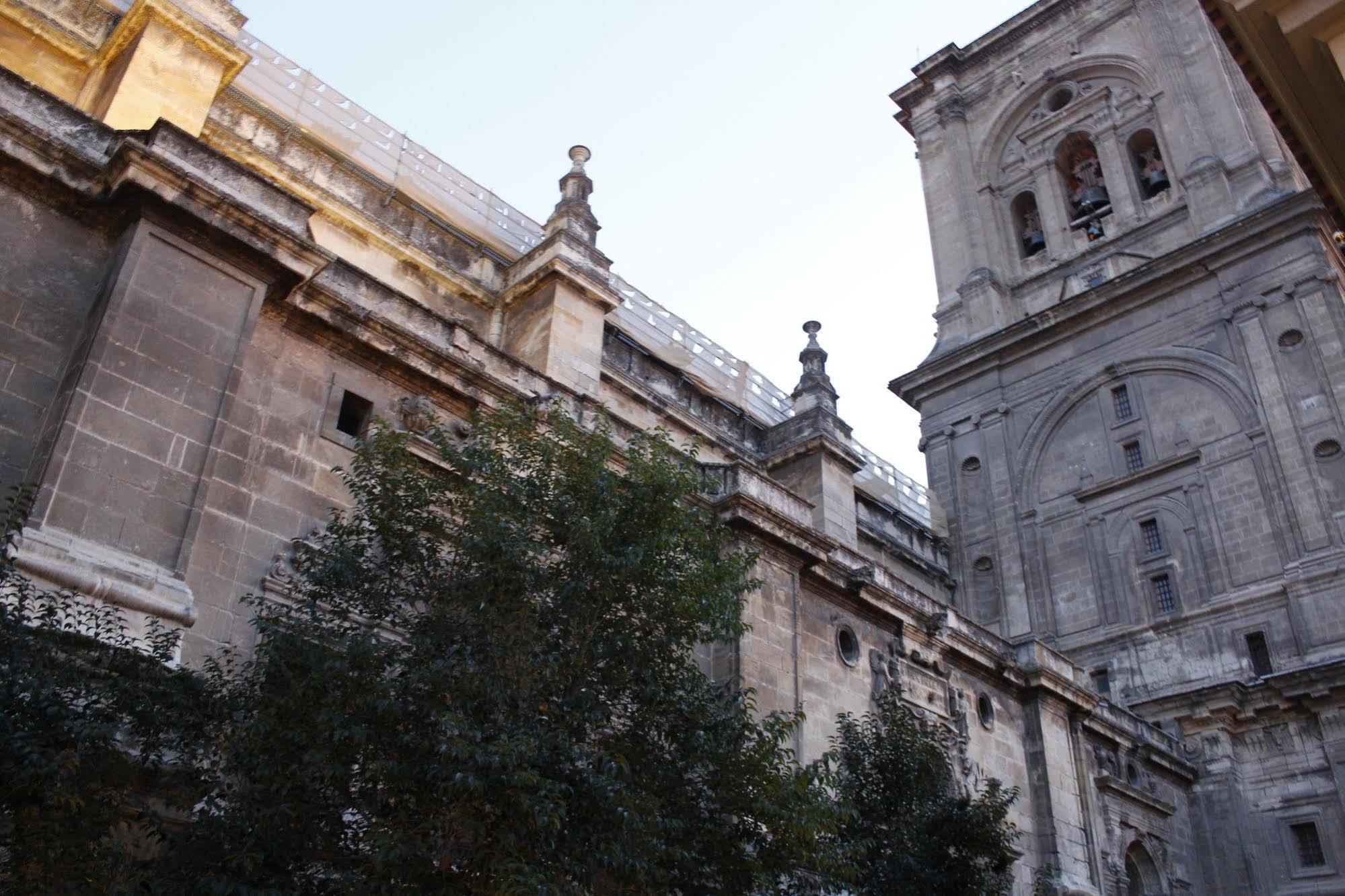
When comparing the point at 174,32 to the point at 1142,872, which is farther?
the point at 1142,872

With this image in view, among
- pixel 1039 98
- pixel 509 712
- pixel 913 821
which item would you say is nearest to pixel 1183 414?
pixel 1039 98

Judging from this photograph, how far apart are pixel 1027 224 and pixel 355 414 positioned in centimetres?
2623

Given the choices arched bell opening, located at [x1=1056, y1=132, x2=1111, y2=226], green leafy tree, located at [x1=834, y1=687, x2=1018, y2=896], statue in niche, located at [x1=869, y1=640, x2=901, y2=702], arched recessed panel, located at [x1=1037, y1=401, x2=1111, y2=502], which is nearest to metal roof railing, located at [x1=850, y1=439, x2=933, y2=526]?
arched recessed panel, located at [x1=1037, y1=401, x2=1111, y2=502]

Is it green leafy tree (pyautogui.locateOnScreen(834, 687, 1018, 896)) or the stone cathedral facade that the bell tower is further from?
green leafy tree (pyautogui.locateOnScreen(834, 687, 1018, 896))

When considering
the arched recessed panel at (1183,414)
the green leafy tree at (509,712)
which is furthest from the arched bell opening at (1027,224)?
the green leafy tree at (509,712)

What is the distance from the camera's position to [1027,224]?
1336 inches

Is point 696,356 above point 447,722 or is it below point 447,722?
above

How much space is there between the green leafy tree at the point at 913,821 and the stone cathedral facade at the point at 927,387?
1704mm

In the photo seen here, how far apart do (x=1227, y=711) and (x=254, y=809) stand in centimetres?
1998

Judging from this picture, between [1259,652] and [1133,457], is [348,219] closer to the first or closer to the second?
[1133,457]

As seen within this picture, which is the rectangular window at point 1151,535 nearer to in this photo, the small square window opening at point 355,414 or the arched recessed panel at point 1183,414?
the arched recessed panel at point 1183,414

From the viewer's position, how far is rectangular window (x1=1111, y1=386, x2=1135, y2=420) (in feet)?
89.8

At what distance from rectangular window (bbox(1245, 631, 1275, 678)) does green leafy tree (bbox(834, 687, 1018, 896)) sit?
40.3ft

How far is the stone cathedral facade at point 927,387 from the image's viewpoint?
34.3 feet
